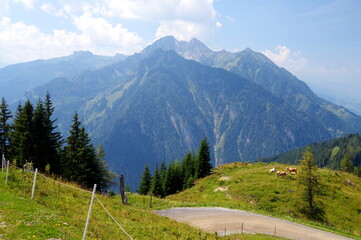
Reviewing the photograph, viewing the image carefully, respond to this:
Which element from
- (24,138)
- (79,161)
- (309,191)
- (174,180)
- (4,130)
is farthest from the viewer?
(174,180)

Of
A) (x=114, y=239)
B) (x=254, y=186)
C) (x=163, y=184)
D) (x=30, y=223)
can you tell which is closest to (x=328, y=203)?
(x=254, y=186)

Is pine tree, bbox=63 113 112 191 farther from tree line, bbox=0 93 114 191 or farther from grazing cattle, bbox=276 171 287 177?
grazing cattle, bbox=276 171 287 177

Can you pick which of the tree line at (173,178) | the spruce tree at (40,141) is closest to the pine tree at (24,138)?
the spruce tree at (40,141)

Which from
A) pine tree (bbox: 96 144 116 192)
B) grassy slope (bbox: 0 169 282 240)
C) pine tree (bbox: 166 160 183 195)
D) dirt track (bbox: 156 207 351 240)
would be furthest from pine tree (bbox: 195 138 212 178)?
grassy slope (bbox: 0 169 282 240)

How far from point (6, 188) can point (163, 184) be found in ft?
203

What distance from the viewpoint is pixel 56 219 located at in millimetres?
13016

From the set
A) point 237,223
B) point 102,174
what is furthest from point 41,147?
point 237,223

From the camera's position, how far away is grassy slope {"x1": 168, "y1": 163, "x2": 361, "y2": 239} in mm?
34281

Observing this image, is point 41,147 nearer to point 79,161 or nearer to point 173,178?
point 79,161

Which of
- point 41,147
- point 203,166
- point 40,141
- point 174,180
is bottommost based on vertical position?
point 174,180

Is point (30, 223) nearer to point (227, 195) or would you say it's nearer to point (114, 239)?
point (114, 239)

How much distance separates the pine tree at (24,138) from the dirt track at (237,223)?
29171mm

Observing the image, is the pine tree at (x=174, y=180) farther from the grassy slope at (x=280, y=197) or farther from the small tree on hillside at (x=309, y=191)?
the small tree on hillside at (x=309, y=191)

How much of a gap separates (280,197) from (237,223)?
675 inches
